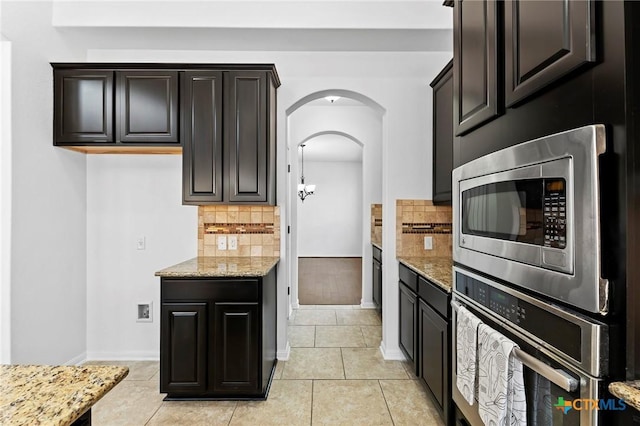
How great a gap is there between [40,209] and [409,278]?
9.26 feet

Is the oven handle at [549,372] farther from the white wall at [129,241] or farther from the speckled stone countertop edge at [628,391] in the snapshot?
the white wall at [129,241]

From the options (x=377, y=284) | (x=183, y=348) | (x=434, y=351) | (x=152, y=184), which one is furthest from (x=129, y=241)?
(x=377, y=284)

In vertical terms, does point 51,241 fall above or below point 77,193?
below

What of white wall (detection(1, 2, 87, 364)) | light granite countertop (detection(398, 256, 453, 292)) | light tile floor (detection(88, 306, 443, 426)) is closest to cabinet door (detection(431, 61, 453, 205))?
light granite countertop (detection(398, 256, 453, 292))

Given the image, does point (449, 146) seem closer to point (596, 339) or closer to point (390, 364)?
point (390, 364)

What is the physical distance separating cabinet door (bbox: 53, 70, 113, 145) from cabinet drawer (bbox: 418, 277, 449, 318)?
259 centimetres

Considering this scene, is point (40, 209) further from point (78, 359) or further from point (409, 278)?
point (409, 278)

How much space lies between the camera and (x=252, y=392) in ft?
8.27

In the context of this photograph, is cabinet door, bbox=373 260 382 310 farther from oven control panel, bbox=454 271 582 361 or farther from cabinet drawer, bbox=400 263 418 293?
oven control panel, bbox=454 271 582 361

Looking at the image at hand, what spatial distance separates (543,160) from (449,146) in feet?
6.17

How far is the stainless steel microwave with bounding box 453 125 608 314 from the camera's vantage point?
2.88ft

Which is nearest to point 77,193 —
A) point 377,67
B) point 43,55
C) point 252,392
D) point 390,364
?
point 43,55

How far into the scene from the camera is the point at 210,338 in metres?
2.50

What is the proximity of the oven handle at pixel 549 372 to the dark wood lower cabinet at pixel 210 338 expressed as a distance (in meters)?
1.75
